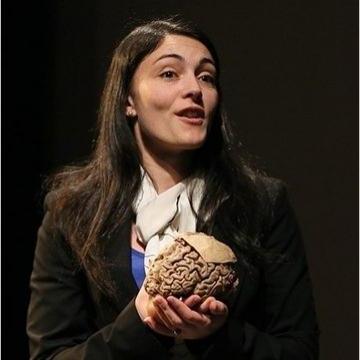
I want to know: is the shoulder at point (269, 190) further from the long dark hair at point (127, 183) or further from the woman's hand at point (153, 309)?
the woman's hand at point (153, 309)

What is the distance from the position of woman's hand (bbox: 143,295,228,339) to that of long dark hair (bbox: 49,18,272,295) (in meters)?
0.18

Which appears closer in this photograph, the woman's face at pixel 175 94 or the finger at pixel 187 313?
the finger at pixel 187 313

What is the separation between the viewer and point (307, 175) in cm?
204

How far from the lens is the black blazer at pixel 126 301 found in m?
1.38

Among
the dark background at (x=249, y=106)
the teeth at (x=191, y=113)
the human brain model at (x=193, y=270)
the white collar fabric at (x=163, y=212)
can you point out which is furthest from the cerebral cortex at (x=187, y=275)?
the dark background at (x=249, y=106)

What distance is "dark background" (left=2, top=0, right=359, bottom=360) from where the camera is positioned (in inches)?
79.0

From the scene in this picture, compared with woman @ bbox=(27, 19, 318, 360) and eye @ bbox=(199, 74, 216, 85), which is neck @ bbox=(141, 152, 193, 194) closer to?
woman @ bbox=(27, 19, 318, 360)

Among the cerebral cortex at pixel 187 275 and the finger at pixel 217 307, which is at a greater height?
the cerebral cortex at pixel 187 275

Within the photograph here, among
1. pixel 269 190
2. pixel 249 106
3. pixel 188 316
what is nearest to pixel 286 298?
pixel 269 190

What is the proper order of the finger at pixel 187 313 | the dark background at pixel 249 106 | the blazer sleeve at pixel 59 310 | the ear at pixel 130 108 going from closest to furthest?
the finger at pixel 187 313
the blazer sleeve at pixel 59 310
the ear at pixel 130 108
the dark background at pixel 249 106

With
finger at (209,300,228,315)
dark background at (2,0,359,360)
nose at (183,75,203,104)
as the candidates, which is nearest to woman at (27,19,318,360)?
nose at (183,75,203,104)

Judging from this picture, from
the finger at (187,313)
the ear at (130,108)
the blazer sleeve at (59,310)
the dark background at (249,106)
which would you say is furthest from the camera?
the dark background at (249,106)

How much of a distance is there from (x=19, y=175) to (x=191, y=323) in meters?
0.88

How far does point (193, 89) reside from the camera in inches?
55.2
